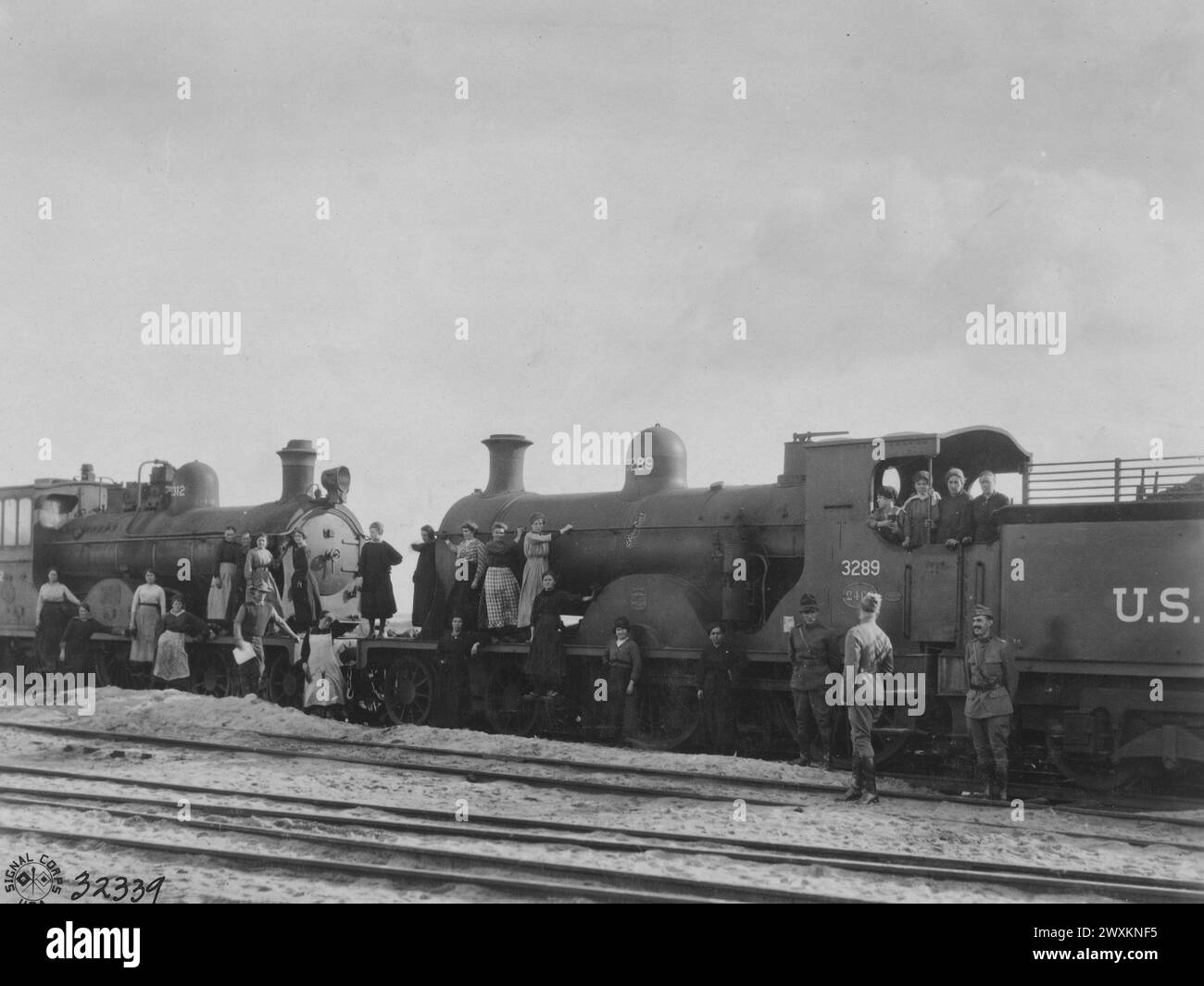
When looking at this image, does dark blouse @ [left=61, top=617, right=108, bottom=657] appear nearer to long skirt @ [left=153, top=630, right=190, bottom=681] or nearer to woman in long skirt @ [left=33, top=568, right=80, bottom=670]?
woman in long skirt @ [left=33, top=568, right=80, bottom=670]

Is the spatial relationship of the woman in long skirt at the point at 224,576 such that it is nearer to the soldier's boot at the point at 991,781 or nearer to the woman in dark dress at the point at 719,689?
the woman in dark dress at the point at 719,689

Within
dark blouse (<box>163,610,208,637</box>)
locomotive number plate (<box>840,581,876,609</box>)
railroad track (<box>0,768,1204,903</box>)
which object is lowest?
railroad track (<box>0,768,1204,903</box>)

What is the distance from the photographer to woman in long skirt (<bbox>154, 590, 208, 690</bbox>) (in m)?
17.5

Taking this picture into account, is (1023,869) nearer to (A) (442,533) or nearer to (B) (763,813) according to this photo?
(B) (763,813)

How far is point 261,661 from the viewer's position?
17.0m

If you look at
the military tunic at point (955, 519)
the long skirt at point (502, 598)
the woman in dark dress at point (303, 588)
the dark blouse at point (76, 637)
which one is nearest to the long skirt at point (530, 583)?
the long skirt at point (502, 598)

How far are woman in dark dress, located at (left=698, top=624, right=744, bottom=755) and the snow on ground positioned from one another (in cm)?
50

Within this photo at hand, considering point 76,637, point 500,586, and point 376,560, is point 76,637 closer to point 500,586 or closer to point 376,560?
point 376,560

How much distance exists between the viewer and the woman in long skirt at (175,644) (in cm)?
1755

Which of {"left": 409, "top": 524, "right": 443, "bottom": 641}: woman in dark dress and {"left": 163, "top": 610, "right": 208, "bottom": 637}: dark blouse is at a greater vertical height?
{"left": 409, "top": 524, "right": 443, "bottom": 641}: woman in dark dress

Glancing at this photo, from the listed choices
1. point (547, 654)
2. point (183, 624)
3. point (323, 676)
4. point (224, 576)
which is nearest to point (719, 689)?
point (547, 654)

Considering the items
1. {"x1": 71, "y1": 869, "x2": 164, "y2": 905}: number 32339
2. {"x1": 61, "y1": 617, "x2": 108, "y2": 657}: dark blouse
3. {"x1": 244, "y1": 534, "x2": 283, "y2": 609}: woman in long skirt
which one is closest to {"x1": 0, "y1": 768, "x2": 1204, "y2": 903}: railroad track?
{"x1": 71, "y1": 869, "x2": 164, "y2": 905}: number 32339
